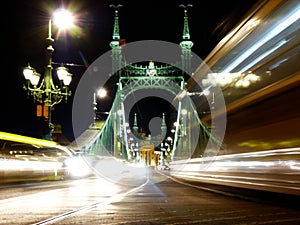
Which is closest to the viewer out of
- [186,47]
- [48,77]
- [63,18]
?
[63,18]

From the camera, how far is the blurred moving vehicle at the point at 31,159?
1432cm

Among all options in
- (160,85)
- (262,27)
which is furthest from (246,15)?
(160,85)

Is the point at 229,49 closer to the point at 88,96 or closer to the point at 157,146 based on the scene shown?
the point at 88,96

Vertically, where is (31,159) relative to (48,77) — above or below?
below

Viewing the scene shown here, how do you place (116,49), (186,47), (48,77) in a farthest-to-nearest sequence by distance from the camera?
(116,49) < (186,47) < (48,77)

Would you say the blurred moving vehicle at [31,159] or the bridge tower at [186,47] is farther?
the bridge tower at [186,47]

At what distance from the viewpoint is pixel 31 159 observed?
16.2 m

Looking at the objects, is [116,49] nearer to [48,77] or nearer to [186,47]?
[186,47]

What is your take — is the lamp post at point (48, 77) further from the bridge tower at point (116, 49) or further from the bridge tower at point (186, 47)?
the bridge tower at point (116, 49)

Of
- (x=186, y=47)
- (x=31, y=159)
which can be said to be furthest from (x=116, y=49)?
(x=31, y=159)

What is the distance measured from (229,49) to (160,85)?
60519 mm

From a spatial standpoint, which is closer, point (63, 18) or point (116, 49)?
point (63, 18)

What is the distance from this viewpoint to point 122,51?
74.9m

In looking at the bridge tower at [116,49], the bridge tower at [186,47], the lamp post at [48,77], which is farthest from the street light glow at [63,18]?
the bridge tower at [116,49]
